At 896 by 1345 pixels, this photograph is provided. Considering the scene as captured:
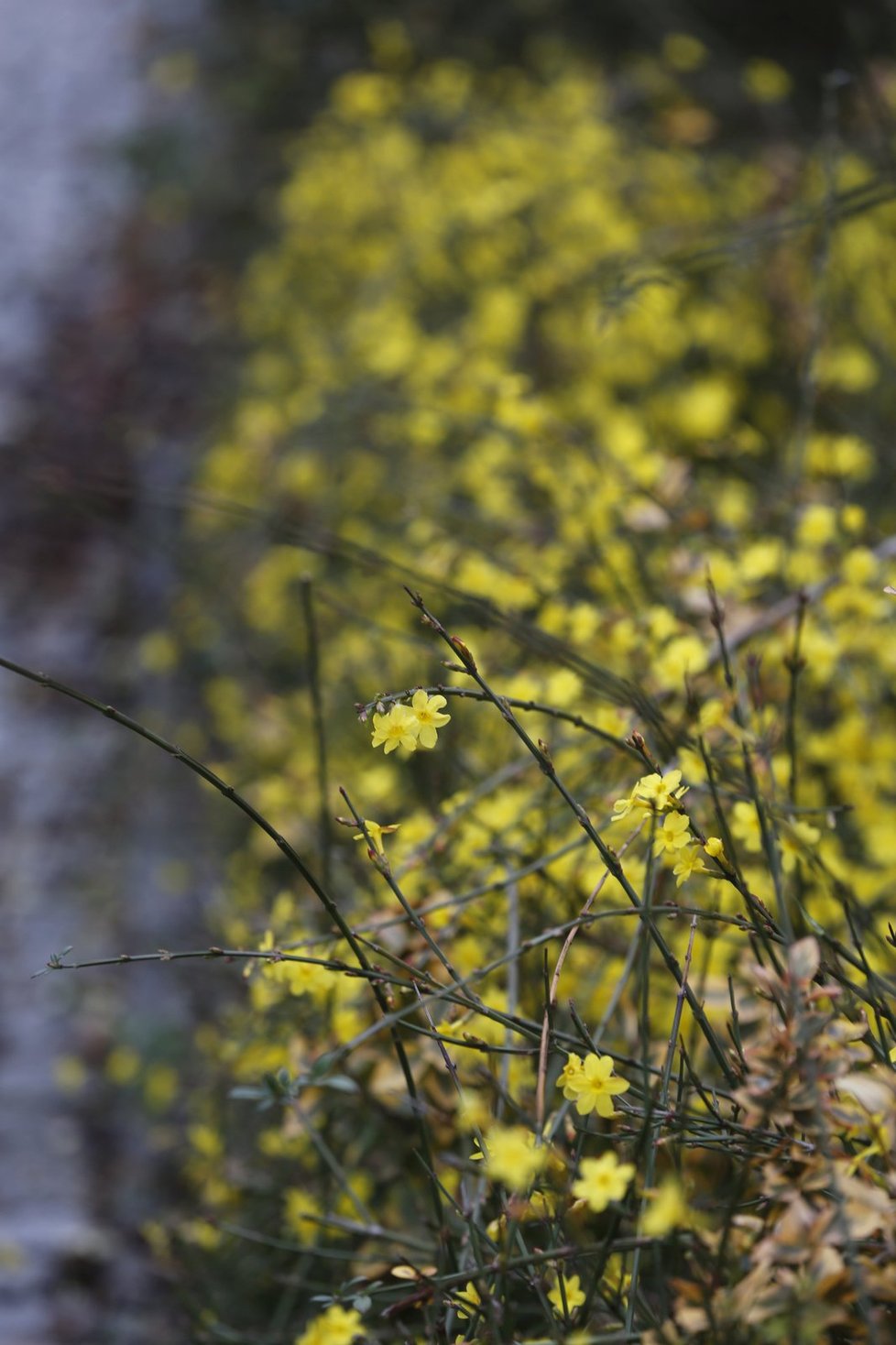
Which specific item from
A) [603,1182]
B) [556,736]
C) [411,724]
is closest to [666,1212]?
[603,1182]

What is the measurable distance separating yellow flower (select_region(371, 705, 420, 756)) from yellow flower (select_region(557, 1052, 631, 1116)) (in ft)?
1.08

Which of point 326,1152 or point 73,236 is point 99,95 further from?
point 326,1152

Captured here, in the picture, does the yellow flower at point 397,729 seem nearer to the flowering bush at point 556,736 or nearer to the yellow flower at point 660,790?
the flowering bush at point 556,736

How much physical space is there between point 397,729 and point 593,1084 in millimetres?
367

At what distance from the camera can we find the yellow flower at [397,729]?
1096 mm

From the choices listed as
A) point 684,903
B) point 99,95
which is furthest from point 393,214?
point 99,95

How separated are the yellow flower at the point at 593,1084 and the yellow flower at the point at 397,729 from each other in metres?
0.33

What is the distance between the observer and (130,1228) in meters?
2.56

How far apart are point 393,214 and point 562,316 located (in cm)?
89

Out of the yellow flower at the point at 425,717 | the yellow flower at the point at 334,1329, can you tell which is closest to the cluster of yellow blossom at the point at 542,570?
the yellow flower at the point at 425,717

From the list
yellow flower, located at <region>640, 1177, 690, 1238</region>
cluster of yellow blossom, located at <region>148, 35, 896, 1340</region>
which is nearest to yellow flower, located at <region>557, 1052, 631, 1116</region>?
cluster of yellow blossom, located at <region>148, 35, 896, 1340</region>

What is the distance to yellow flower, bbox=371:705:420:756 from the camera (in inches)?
43.1

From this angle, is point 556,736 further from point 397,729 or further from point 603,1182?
point 603,1182

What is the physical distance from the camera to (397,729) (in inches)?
43.6
